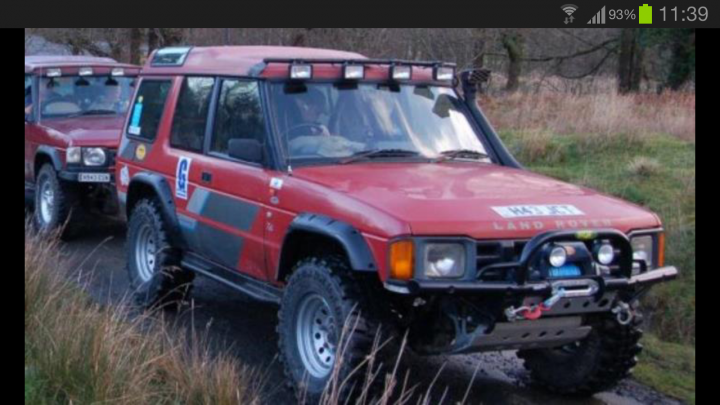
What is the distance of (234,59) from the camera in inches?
278

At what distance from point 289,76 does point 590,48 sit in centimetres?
2990

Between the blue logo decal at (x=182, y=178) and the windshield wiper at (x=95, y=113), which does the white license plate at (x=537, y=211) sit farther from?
the windshield wiper at (x=95, y=113)

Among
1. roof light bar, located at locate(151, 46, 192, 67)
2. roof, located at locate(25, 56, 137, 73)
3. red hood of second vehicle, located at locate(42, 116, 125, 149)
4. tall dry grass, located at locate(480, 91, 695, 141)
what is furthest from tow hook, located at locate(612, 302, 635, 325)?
tall dry grass, located at locate(480, 91, 695, 141)

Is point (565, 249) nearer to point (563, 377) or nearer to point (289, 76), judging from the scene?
point (563, 377)

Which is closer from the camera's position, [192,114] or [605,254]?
[605,254]

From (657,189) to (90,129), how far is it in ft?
19.8

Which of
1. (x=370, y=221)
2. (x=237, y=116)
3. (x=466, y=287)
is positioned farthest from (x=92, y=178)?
(x=466, y=287)

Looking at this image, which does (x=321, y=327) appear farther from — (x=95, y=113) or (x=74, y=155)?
(x=95, y=113)

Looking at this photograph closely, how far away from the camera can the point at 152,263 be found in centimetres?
779
